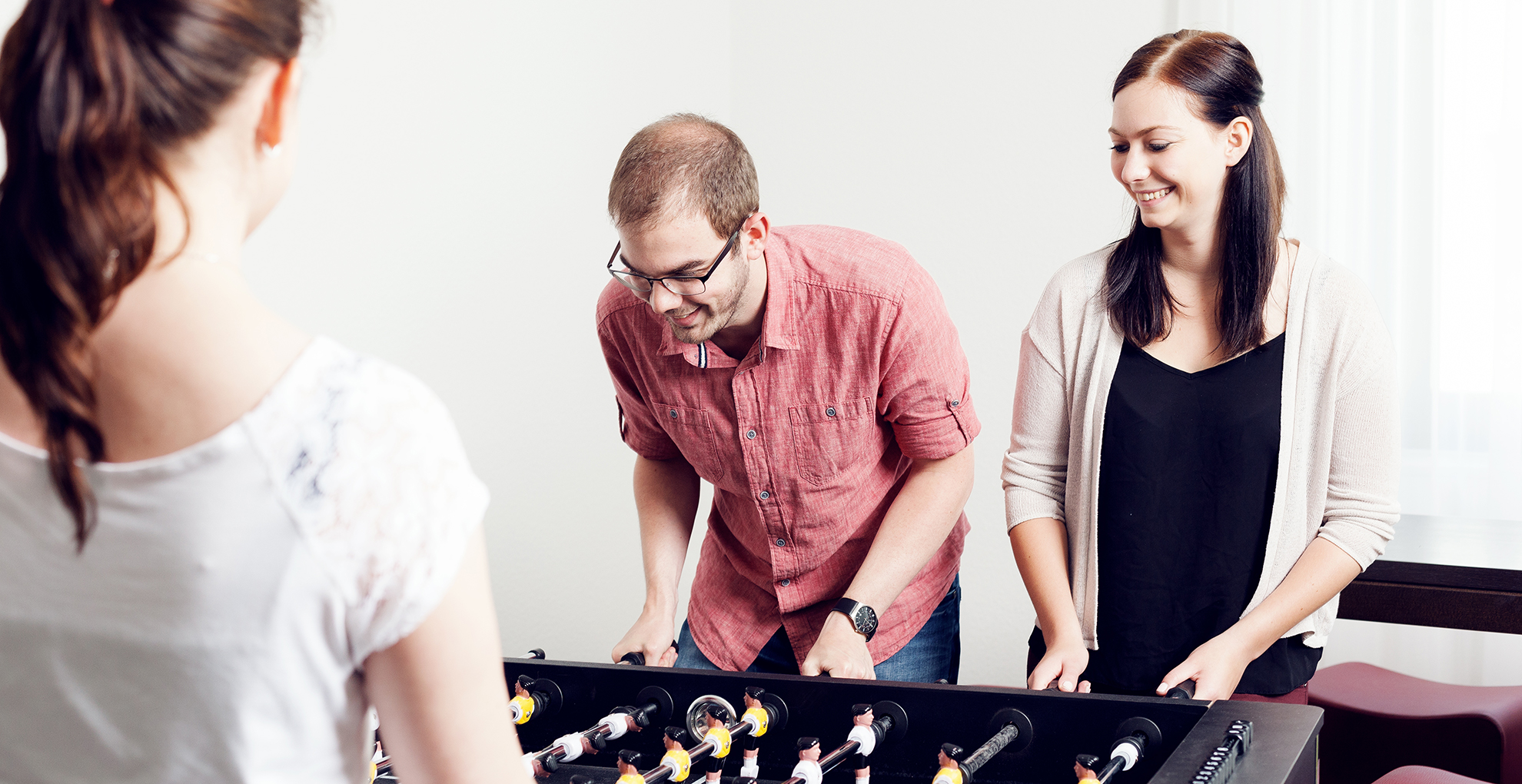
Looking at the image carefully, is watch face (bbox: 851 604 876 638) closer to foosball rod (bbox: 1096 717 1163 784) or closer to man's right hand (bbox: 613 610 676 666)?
man's right hand (bbox: 613 610 676 666)

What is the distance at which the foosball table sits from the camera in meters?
1.17

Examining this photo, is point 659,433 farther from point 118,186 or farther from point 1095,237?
point 1095,237

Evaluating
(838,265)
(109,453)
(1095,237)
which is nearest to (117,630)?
(109,453)

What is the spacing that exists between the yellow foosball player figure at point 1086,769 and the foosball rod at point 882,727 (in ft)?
0.67

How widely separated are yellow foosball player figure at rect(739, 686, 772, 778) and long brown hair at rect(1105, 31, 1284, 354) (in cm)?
75

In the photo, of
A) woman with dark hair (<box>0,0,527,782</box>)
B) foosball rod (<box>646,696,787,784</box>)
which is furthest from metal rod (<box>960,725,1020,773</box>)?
woman with dark hair (<box>0,0,527,782</box>)

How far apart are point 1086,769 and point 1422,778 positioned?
0.99 m

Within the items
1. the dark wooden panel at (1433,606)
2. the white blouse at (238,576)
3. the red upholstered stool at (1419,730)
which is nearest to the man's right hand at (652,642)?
the white blouse at (238,576)

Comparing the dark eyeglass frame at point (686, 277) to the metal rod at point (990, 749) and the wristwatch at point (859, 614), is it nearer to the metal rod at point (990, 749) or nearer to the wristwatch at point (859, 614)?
the wristwatch at point (859, 614)

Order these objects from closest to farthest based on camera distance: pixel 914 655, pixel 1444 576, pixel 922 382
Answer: pixel 922 382, pixel 914 655, pixel 1444 576

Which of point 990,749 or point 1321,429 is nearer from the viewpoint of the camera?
point 990,749

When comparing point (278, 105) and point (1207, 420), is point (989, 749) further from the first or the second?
point (278, 105)

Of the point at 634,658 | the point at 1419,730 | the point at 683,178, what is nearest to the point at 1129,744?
the point at 634,658

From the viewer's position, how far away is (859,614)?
1.60 m
